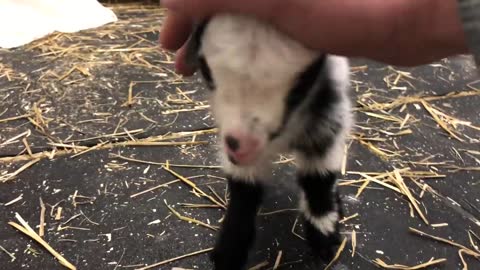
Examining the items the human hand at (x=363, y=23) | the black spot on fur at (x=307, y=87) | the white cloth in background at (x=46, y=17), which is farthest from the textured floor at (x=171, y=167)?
the human hand at (x=363, y=23)

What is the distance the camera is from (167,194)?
171cm

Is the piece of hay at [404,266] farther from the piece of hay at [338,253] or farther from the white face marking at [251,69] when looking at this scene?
the white face marking at [251,69]

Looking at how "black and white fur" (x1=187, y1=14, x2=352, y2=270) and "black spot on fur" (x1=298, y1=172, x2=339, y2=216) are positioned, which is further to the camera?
"black spot on fur" (x1=298, y1=172, x2=339, y2=216)

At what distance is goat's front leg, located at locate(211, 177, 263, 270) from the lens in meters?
1.40

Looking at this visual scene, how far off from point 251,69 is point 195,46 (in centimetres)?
19

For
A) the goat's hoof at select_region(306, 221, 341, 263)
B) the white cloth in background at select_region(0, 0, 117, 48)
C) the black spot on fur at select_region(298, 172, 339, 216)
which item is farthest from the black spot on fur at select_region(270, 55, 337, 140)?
the white cloth in background at select_region(0, 0, 117, 48)

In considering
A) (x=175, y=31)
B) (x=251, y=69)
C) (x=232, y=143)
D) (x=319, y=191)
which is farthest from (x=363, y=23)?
(x=319, y=191)

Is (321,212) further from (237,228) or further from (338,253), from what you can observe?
(237,228)

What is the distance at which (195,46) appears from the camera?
45.0 inches

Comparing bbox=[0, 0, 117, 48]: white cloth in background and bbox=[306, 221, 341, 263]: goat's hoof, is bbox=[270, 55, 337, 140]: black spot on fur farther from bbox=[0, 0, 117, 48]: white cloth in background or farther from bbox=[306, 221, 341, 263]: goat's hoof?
bbox=[0, 0, 117, 48]: white cloth in background

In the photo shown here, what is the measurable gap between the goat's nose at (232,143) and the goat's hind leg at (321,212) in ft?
1.38

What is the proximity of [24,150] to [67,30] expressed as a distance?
1249mm

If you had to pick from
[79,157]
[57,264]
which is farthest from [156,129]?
[57,264]

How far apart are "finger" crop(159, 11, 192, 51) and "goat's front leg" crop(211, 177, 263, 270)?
36 centimetres
